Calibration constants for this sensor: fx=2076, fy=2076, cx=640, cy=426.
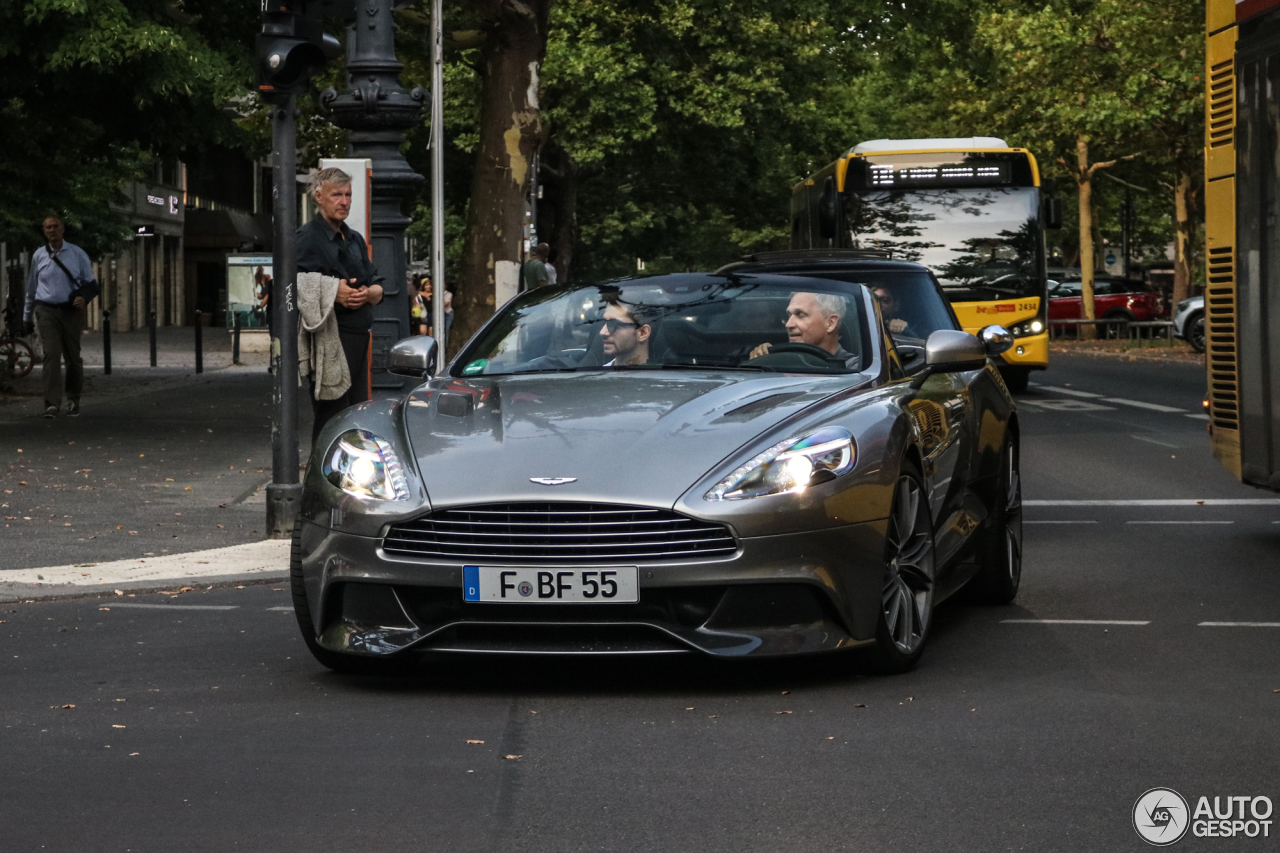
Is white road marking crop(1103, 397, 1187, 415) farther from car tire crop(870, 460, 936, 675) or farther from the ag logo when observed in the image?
the ag logo

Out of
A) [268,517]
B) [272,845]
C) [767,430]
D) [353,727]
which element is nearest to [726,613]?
[767,430]

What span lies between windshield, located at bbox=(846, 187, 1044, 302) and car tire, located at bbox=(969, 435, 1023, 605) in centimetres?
1594

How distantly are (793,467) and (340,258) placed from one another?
18.2 feet

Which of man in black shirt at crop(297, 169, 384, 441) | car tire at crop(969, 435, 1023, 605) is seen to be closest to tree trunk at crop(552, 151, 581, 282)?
man in black shirt at crop(297, 169, 384, 441)

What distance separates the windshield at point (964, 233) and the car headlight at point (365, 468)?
18247 millimetres

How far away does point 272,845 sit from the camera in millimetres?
4406

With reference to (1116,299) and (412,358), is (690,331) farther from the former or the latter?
(1116,299)

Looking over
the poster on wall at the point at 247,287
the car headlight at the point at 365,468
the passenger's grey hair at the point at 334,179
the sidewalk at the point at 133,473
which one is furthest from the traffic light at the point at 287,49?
the poster on wall at the point at 247,287

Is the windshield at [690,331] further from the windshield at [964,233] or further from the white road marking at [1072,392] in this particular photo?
the white road marking at [1072,392]

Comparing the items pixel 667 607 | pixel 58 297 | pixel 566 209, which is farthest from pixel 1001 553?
pixel 566 209

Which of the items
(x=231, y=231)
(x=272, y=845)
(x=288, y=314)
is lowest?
(x=272, y=845)

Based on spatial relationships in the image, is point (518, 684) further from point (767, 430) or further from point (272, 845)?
point (272, 845)

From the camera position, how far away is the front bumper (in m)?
5.93

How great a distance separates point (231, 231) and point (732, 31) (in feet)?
117
